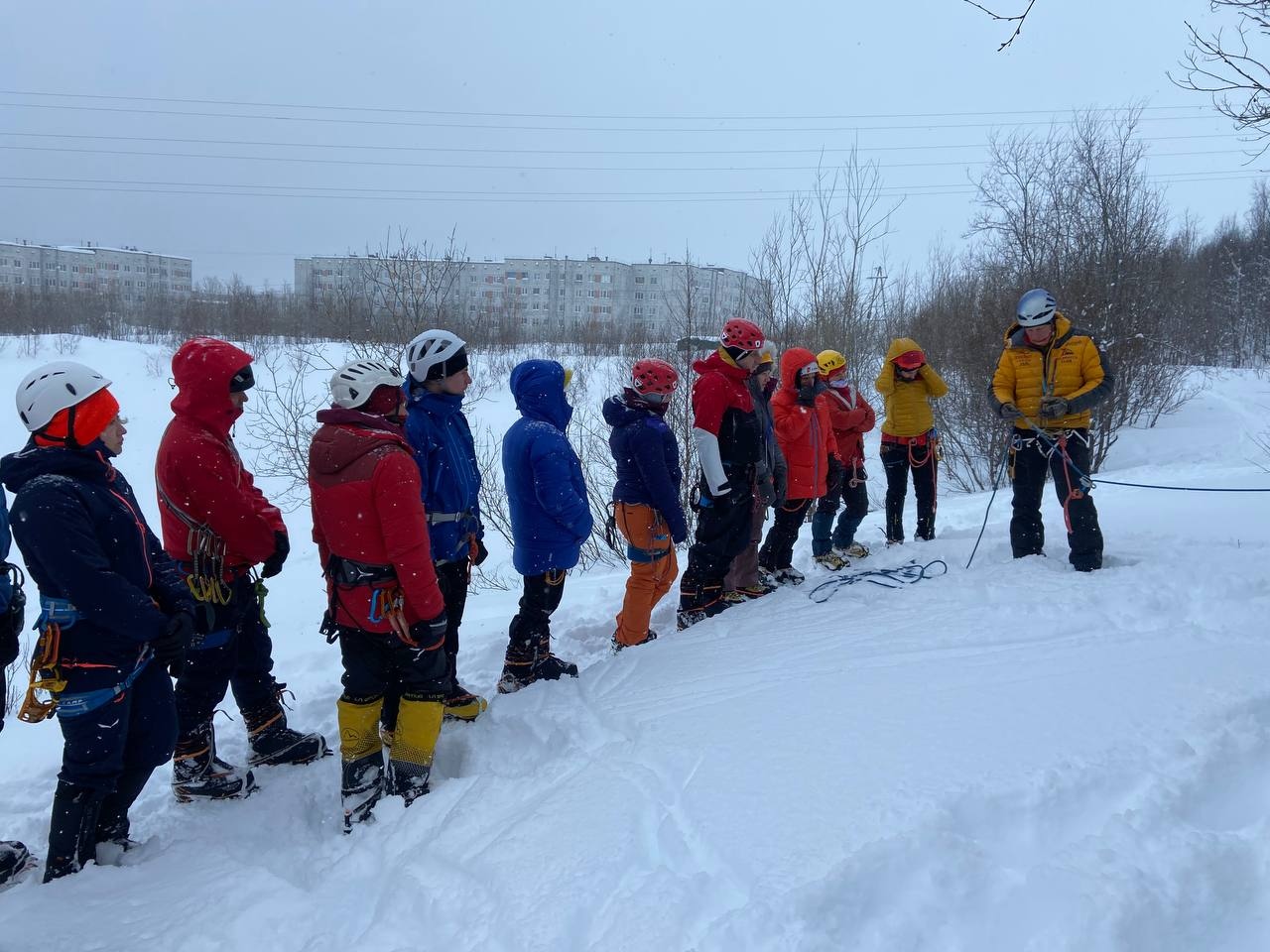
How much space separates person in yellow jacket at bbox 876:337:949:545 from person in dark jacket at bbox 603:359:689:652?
229 cm

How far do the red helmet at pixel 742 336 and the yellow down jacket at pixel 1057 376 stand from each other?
172 centimetres

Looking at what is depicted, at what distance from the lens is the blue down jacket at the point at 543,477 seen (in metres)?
3.79

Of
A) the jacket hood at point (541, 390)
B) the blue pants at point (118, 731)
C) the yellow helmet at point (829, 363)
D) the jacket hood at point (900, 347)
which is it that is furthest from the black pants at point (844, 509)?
the blue pants at point (118, 731)

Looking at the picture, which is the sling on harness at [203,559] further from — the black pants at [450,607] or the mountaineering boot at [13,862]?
the mountaineering boot at [13,862]

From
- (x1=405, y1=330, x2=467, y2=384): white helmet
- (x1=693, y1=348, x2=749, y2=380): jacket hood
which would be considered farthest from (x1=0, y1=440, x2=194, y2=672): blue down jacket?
(x1=693, y1=348, x2=749, y2=380): jacket hood

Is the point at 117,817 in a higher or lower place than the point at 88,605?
lower

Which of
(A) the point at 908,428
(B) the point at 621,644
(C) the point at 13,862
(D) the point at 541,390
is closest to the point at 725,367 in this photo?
(D) the point at 541,390

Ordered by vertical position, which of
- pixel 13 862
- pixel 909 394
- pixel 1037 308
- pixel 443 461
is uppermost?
pixel 1037 308

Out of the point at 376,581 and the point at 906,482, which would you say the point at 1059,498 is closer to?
the point at 906,482

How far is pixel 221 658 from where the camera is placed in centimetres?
322

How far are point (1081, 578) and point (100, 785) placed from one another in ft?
15.2

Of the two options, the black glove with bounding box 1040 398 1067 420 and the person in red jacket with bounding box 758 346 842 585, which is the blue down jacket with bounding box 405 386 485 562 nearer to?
the person in red jacket with bounding box 758 346 842 585

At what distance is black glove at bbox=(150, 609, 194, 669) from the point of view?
2.66 metres

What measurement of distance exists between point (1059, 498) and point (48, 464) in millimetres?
5136
